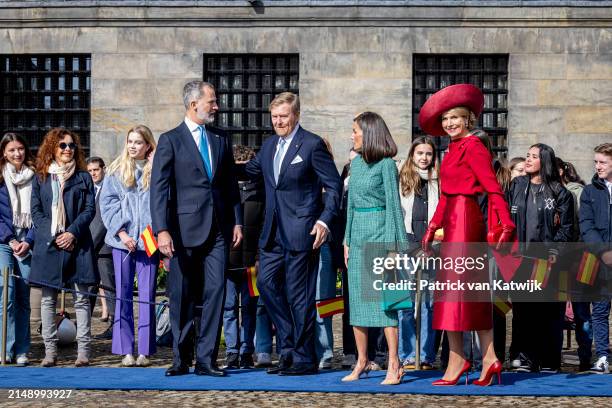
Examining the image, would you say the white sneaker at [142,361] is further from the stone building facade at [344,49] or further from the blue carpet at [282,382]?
the stone building facade at [344,49]

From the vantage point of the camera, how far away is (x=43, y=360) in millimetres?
10172

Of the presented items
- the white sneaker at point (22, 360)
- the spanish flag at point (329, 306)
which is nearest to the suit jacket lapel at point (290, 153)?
the spanish flag at point (329, 306)

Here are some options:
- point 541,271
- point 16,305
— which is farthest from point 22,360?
point 541,271

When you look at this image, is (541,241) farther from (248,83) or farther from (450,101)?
(248,83)

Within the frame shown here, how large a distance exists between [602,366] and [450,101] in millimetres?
2902

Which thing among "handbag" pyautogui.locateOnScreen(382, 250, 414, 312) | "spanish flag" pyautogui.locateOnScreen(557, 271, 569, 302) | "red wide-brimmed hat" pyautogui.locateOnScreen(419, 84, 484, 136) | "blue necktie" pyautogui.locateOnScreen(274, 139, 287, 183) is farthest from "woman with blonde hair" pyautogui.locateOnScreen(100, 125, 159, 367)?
"spanish flag" pyautogui.locateOnScreen(557, 271, 569, 302)

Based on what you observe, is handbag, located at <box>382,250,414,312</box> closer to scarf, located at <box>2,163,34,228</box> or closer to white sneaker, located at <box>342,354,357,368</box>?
white sneaker, located at <box>342,354,357,368</box>

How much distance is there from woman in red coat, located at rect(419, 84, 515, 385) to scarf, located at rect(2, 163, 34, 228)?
159 inches

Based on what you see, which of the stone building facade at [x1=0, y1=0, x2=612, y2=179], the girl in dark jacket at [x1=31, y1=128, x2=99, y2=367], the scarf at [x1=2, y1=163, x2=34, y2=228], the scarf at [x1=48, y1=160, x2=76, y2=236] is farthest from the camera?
the stone building facade at [x1=0, y1=0, x2=612, y2=179]

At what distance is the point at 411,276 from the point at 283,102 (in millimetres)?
1871

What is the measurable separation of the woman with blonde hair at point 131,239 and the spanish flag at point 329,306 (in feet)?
5.28

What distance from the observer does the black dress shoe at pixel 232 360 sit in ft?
32.8

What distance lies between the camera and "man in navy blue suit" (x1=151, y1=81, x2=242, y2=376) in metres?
9.09

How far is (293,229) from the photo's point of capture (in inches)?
362
